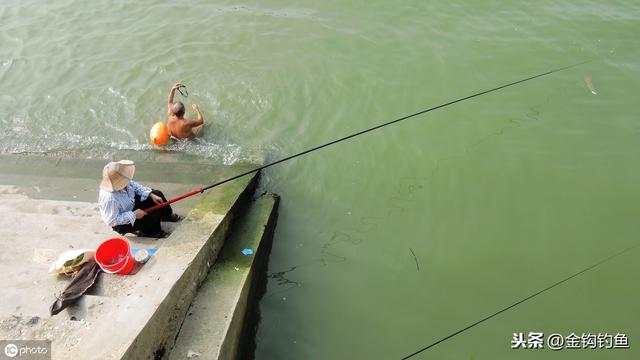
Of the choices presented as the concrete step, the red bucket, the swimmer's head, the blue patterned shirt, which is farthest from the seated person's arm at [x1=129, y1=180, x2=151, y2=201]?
the swimmer's head

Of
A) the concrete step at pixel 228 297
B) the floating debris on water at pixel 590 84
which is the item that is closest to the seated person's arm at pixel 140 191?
the concrete step at pixel 228 297

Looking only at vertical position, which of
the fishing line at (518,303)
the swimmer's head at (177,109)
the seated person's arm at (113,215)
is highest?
the swimmer's head at (177,109)

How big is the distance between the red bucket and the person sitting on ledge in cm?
43

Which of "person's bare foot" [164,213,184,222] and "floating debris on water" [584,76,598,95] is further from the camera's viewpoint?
"floating debris on water" [584,76,598,95]

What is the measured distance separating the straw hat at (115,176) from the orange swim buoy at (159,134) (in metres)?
2.15

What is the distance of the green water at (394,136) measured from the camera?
4.96 metres

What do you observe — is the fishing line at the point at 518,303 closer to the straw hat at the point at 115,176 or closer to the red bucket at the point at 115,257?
the red bucket at the point at 115,257

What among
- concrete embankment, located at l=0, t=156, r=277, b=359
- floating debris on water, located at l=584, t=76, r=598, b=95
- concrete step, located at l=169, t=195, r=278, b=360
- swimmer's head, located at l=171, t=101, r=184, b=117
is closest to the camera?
concrete embankment, located at l=0, t=156, r=277, b=359

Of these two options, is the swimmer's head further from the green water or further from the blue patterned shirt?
the blue patterned shirt

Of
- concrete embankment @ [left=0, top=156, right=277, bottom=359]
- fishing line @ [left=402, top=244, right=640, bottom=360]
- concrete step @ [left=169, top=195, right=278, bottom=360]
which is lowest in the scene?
fishing line @ [left=402, top=244, right=640, bottom=360]

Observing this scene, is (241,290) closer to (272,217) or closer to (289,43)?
(272,217)

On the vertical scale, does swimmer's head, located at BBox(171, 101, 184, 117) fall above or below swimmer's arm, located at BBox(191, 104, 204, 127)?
above

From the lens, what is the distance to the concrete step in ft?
12.6

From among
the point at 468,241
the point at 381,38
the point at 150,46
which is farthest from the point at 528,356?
the point at 150,46
